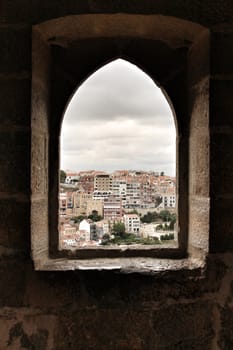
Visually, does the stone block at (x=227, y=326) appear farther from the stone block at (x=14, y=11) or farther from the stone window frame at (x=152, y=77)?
the stone block at (x=14, y=11)

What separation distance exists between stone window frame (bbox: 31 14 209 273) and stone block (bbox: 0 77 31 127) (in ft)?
0.19

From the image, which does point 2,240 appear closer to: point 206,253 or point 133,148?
point 133,148

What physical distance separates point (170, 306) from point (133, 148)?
2.39 ft

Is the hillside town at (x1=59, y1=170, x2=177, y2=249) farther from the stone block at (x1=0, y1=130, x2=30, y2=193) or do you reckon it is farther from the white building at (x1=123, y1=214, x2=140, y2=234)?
the stone block at (x1=0, y1=130, x2=30, y2=193)

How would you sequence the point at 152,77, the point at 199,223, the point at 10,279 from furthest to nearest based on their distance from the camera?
the point at 152,77, the point at 199,223, the point at 10,279

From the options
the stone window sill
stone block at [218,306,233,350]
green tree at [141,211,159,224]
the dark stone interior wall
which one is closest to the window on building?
green tree at [141,211,159,224]

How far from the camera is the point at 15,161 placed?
1.41 metres

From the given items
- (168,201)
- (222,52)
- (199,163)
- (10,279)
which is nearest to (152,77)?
(222,52)

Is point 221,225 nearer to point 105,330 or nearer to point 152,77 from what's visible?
point 105,330

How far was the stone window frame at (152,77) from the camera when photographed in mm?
1479

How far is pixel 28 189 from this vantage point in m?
1.40

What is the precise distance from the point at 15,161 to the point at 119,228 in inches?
22.7

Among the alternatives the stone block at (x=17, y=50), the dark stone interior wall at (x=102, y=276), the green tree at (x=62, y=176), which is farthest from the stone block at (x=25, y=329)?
the stone block at (x=17, y=50)

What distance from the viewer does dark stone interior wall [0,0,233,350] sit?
141 cm
